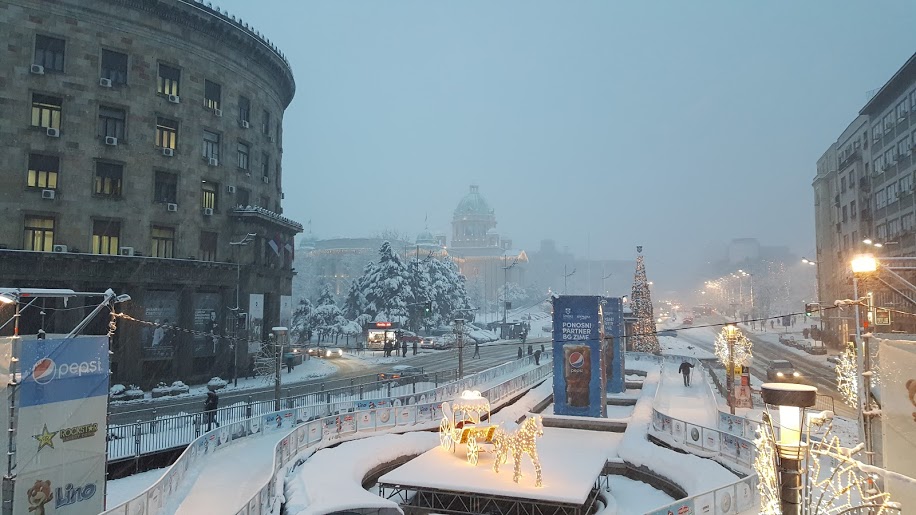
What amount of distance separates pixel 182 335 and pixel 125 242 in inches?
291

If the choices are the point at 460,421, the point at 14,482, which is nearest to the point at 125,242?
the point at 460,421

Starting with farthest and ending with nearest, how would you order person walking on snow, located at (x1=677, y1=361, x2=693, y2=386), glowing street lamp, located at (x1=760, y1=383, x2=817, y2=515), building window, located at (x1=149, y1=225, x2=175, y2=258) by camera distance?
building window, located at (x1=149, y1=225, x2=175, y2=258)
person walking on snow, located at (x1=677, y1=361, x2=693, y2=386)
glowing street lamp, located at (x1=760, y1=383, x2=817, y2=515)

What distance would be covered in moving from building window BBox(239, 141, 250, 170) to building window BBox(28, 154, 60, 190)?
1342 centimetres

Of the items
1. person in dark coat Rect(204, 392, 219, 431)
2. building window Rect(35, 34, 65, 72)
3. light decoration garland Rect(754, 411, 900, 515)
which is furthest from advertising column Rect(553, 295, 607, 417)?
building window Rect(35, 34, 65, 72)

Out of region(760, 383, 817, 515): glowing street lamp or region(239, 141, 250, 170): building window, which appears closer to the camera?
region(760, 383, 817, 515): glowing street lamp

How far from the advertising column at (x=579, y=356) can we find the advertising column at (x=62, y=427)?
67.6ft

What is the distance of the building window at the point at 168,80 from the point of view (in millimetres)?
43031

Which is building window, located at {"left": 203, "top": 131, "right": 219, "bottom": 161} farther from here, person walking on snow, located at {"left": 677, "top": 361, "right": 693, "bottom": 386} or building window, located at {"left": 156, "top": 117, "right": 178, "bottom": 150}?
person walking on snow, located at {"left": 677, "top": 361, "right": 693, "bottom": 386}

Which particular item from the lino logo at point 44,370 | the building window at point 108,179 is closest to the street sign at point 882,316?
the lino logo at point 44,370

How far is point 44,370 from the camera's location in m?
12.4

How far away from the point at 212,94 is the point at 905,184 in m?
56.8

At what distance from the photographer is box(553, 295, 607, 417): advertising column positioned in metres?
29.5

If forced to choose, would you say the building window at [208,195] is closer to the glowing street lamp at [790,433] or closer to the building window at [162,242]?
the building window at [162,242]

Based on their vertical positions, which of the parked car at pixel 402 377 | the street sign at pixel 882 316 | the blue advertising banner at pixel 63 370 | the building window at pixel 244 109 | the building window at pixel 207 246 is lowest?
the parked car at pixel 402 377
